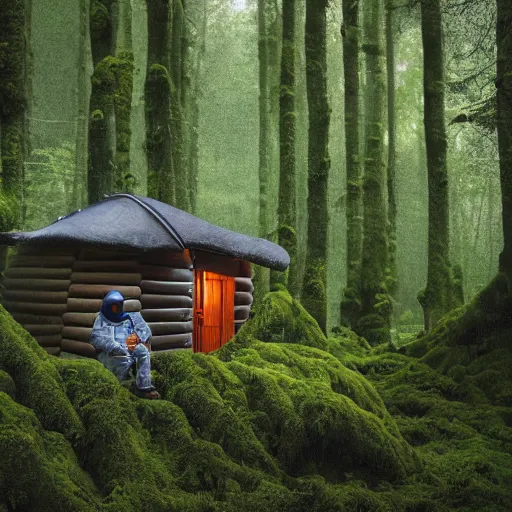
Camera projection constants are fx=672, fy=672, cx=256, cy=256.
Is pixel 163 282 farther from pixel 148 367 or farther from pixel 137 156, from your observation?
pixel 137 156

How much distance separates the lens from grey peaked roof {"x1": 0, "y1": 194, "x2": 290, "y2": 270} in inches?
348

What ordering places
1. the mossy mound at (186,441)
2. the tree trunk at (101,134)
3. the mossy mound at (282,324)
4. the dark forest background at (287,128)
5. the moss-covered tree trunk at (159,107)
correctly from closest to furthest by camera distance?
the mossy mound at (186,441) → the mossy mound at (282,324) → the tree trunk at (101,134) → the moss-covered tree trunk at (159,107) → the dark forest background at (287,128)

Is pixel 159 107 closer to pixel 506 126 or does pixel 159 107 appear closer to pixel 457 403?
pixel 506 126

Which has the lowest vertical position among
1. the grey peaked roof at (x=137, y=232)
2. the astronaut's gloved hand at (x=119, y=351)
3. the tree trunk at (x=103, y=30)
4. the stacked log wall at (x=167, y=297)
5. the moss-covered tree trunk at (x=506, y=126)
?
the astronaut's gloved hand at (x=119, y=351)

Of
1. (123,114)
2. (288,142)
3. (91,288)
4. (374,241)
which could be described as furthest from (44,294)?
(374,241)

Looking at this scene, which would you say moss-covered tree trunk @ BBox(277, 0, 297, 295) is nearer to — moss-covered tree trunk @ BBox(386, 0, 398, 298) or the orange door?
the orange door

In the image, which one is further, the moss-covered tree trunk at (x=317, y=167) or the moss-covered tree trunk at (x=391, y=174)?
the moss-covered tree trunk at (x=391, y=174)

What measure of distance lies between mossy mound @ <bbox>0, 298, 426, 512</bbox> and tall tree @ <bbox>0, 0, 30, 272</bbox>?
462 cm

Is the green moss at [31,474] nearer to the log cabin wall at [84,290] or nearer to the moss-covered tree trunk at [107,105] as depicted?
the log cabin wall at [84,290]

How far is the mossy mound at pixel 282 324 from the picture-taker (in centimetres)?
979

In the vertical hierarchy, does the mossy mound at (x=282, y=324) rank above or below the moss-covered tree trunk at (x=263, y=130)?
below

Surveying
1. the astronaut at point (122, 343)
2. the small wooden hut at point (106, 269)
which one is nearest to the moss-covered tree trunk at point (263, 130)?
the small wooden hut at point (106, 269)

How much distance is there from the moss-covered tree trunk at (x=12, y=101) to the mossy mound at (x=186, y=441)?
15.2ft

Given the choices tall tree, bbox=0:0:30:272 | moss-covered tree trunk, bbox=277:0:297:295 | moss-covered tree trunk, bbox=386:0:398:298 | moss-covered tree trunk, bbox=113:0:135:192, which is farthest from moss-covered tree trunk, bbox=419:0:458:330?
tall tree, bbox=0:0:30:272
